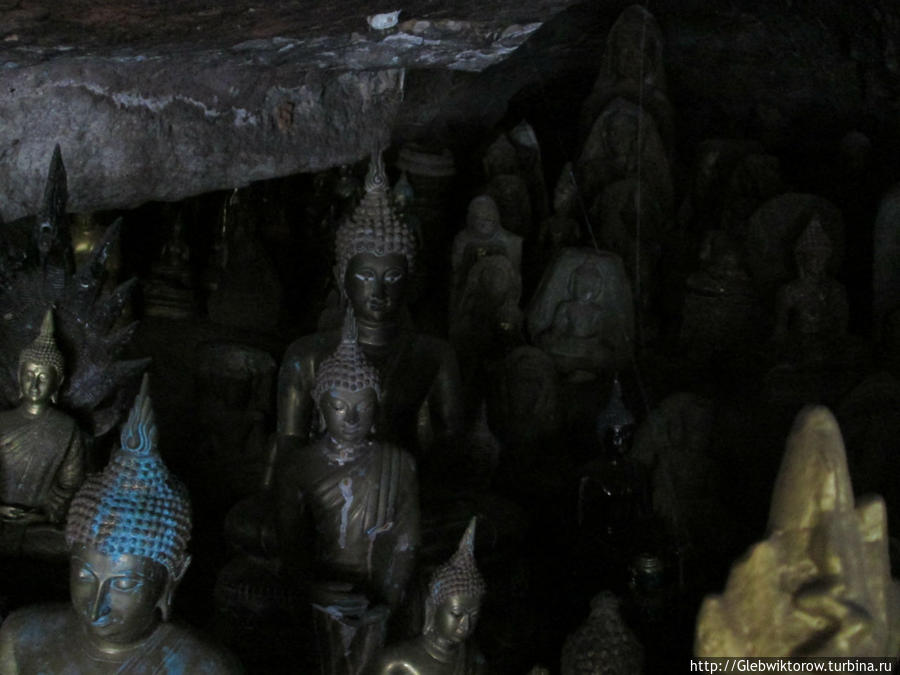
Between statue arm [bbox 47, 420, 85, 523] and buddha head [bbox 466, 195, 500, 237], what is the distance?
275 cm

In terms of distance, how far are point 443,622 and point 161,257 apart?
178 inches

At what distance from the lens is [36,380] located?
11.7ft

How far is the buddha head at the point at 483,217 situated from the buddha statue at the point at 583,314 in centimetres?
43

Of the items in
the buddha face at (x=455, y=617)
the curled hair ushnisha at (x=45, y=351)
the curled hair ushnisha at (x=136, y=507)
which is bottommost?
the buddha face at (x=455, y=617)

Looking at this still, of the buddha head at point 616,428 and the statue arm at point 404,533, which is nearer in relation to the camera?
the statue arm at point 404,533

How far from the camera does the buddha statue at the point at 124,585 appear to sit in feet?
7.00

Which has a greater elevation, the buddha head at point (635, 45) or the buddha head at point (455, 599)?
the buddha head at point (635, 45)

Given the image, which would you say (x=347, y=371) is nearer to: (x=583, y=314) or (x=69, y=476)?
(x=69, y=476)

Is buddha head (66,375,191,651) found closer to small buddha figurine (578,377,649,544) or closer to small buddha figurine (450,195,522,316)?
small buddha figurine (578,377,649,544)

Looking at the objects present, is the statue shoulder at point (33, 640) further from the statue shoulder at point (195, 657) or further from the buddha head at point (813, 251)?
the buddha head at point (813, 251)

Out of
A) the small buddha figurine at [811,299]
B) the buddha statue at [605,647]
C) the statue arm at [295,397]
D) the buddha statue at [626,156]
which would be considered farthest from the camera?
the buddha statue at [626,156]

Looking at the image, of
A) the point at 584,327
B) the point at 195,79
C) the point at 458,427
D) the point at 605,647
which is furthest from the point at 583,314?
the point at 605,647

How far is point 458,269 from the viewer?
19.3ft

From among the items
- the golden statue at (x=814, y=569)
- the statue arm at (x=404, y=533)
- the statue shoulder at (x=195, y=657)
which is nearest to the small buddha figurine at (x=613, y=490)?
the statue arm at (x=404, y=533)
